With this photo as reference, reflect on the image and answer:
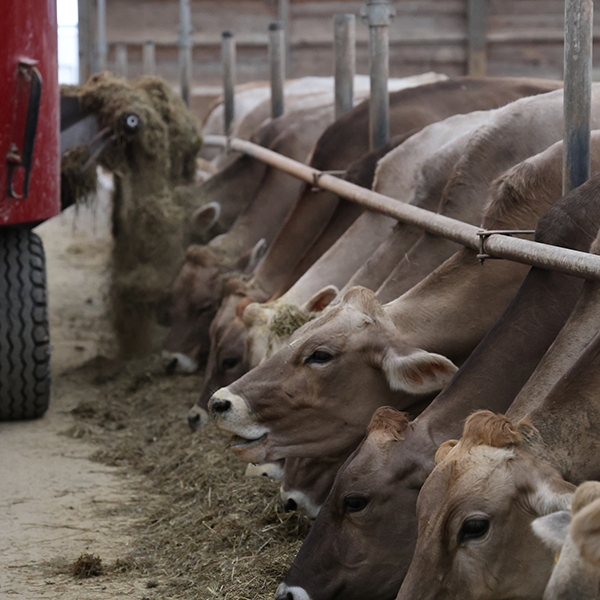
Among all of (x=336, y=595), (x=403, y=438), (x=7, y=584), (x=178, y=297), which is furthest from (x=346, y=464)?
(x=178, y=297)

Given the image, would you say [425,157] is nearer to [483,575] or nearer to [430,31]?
[483,575]

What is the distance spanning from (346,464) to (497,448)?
0.68m

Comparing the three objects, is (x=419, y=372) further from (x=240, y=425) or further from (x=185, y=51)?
(x=185, y=51)

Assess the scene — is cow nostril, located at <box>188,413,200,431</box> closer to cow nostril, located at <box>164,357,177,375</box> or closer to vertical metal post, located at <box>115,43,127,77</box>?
cow nostril, located at <box>164,357,177,375</box>

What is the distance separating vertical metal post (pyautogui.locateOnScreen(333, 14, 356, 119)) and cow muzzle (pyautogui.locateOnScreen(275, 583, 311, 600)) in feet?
13.3

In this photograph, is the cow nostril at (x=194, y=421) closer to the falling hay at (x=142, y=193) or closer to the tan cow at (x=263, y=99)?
the falling hay at (x=142, y=193)

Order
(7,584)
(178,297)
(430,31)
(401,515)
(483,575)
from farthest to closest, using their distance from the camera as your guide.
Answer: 1. (430,31)
2. (178,297)
3. (7,584)
4. (401,515)
5. (483,575)

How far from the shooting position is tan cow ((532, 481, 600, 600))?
1.88 meters

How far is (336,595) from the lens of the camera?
2.92 m

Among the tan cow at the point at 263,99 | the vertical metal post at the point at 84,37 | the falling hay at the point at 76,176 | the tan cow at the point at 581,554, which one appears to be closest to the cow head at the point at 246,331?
the falling hay at the point at 76,176

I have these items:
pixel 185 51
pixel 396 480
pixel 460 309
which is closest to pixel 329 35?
pixel 185 51

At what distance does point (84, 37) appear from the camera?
1393cm

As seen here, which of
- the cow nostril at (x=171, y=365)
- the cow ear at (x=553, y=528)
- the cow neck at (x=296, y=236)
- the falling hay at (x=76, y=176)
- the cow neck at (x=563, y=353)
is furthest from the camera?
the cow nostril at (x=171, y=365)

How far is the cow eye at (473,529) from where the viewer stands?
2.30 m
